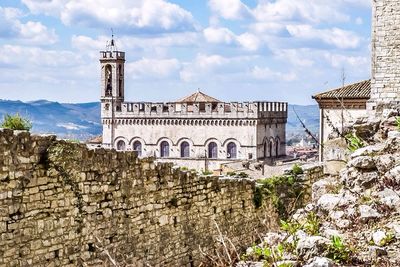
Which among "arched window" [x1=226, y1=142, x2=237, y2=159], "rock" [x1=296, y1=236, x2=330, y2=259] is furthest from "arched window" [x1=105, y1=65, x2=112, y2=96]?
"rock" [x1=296, y1=236, x2=330, y2=259]

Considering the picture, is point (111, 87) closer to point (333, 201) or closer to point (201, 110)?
point (201, 110)

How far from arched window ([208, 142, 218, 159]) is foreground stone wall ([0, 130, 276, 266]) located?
67091 millimetres

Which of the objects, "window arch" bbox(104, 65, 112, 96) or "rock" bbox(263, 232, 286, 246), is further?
"window arch" bbox(104, 65, 112, 96)

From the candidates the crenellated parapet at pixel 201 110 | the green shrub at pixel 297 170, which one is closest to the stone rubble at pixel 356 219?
the green shrub at pixel 297 170

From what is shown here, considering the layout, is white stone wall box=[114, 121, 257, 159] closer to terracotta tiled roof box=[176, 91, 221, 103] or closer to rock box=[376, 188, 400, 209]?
terracotta tiled roof box=[176, 91, 221, 103]

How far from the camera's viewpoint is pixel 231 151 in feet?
268

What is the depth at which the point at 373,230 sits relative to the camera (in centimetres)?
647

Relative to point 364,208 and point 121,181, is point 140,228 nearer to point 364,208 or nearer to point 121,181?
point 121,181

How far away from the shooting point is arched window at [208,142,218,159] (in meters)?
80.9

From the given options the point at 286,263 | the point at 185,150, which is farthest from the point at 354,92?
the point at 185,150

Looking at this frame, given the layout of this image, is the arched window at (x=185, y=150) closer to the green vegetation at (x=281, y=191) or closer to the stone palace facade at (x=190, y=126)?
the stone palace facade at (x=190, y=126)

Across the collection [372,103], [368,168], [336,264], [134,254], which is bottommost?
[134,254]

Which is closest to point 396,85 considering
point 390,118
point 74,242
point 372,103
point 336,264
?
point 372,103

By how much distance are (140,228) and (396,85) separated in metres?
12.2
